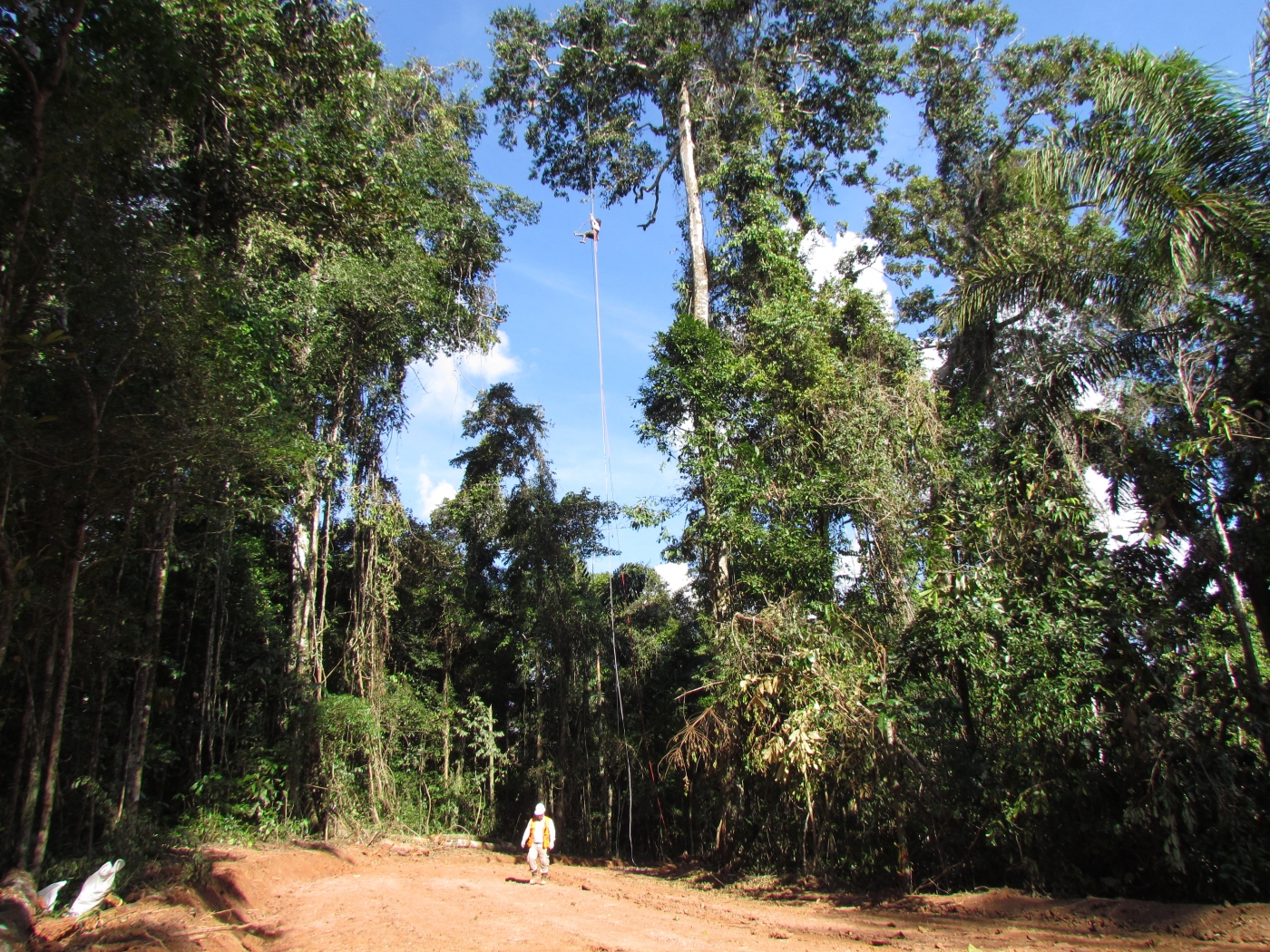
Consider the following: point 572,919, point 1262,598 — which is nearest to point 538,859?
point 572,919

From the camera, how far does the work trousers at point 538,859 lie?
9398mm

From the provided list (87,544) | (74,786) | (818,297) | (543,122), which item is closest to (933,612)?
(818,297)

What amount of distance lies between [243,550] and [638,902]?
26.8 feet

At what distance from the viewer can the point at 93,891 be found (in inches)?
233

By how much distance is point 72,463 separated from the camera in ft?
18.8

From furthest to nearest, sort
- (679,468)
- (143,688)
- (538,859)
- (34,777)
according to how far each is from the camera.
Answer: (679,468)
(538,859)
(143,688)
(34,777)

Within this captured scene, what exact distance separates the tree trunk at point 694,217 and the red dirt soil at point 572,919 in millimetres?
8881

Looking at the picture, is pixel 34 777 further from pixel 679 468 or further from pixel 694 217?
pixel 694 217

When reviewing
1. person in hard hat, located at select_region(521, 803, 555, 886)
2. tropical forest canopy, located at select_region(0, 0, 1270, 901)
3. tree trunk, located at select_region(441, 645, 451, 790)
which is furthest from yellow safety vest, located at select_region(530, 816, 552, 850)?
tree trunk, located at select_region(441, 645, 451, 790)

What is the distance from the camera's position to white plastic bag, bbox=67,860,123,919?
228 inches

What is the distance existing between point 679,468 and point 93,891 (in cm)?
841

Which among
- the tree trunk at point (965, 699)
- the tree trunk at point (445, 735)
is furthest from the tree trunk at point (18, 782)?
the tree trunk at point (445, 735)

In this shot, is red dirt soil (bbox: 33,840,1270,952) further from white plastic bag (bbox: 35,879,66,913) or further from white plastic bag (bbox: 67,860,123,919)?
white plastic bag (bbox: 35,879,66,913)

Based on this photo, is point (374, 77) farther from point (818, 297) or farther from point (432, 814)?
point (432, 814)
